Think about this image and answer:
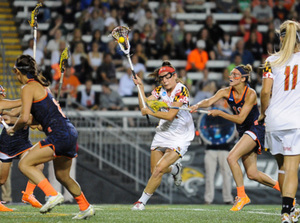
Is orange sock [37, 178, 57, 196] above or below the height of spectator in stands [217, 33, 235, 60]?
below

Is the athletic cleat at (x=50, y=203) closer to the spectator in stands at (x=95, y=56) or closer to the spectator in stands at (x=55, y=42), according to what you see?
the spectator in stands at (x=95, y=56)

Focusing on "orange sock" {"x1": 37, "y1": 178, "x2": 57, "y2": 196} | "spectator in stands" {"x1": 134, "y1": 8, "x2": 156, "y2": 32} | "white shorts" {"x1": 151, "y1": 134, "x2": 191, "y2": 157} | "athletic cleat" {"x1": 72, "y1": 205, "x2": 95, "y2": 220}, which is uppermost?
"spectator in stands" {"x1": 134, "y1": 8, "x2": 156, "y2": 32}

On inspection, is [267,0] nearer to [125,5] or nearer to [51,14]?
[125,5]

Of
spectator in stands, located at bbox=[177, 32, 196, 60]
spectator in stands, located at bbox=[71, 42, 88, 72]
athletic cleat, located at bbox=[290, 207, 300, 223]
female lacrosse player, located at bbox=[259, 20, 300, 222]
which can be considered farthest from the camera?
spectator in stands, located at bbox=[177, 32, 196, 60]

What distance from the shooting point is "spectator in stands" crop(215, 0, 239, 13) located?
19062mm

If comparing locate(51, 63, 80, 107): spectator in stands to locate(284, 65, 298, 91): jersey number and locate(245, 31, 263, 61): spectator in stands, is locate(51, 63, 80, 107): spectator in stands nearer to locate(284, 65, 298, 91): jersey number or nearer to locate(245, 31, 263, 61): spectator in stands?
locate(245, 31, 263, 61): spectator in stands

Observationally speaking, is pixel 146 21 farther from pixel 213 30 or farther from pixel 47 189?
pixel 47 189

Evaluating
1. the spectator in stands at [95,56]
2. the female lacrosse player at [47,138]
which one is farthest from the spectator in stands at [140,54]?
the female lacrosse player at [47,138]

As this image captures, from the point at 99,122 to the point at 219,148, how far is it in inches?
104

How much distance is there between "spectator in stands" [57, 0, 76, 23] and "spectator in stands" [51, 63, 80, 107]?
2.42m

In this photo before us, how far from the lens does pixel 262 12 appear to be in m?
18.8

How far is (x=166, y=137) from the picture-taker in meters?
9.62

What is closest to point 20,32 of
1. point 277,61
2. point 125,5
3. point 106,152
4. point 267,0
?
point 125,5

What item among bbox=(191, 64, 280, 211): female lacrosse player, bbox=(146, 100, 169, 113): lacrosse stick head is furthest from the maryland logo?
bbox=(146, 100, 169, 113): lacrosse stick head
